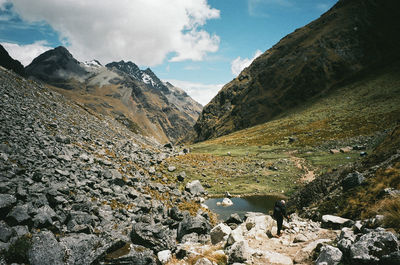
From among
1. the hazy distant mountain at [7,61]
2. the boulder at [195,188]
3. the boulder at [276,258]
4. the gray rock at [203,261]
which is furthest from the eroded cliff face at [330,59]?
the hazy distant mountain at [7,61]

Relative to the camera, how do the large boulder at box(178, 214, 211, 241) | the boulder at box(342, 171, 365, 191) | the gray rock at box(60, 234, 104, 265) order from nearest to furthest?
the gray rock at box(60, 234, 104, 265) < the boulder at box(342, 171, 365, 191) < the large boulder at box(178, 214, 211, 241)

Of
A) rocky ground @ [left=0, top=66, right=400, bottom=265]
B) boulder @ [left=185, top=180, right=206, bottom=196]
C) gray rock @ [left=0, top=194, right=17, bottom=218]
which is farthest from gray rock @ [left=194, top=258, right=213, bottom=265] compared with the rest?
boulder @ [left=185, top=180, right=206, bottom=196]

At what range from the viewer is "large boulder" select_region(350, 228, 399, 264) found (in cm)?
677

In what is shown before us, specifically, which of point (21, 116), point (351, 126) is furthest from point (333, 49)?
point (21, 116)

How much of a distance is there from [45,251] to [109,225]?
20.4ft

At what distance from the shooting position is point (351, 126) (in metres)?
74.6

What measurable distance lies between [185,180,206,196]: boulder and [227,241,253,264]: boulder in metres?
21.6

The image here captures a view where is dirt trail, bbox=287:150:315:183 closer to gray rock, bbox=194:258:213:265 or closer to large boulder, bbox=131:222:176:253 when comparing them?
large boulder, bbox=131:222:176:253

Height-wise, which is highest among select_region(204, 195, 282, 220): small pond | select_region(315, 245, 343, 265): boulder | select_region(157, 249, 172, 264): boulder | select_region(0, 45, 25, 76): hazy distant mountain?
select_region(0, 45, 25, 76): hazy distant mountain

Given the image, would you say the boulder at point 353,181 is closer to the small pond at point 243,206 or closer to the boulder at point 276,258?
the boulder at point 276,258

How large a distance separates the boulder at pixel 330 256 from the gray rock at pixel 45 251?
1142 centimetres

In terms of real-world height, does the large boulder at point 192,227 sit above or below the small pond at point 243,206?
above

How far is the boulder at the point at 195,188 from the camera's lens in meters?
32.6

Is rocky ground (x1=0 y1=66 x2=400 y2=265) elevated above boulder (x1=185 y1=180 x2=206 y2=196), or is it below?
above
